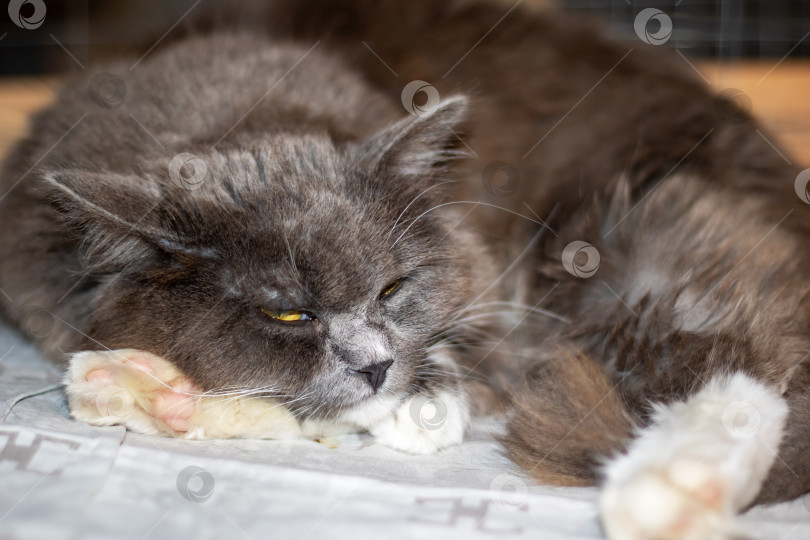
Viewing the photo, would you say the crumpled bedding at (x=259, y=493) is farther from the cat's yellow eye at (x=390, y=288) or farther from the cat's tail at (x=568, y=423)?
the cat's yellow eye at (x=390, y=288)

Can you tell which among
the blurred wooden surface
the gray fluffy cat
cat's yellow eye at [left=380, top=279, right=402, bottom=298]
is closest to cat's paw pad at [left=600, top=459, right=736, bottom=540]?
the gray fluffy cat

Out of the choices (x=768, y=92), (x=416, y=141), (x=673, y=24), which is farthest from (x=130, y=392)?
(x=768, y=92)

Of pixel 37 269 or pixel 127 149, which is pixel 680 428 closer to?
pixel 127 149

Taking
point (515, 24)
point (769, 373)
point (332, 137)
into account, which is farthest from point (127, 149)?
point (769, 373)

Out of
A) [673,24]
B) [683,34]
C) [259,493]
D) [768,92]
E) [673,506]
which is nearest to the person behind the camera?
[673,506]

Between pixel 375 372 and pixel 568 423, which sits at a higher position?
pixel 568 423

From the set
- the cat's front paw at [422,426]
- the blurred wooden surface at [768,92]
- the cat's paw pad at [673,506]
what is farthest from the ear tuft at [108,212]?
the blurred wooden surface at [768,92]

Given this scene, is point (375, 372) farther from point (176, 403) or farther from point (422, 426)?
point (176, 403)

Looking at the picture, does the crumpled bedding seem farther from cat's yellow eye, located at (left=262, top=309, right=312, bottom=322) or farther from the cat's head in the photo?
cat's yellow eye, located at (left=262, top=309, right=312, bottom=322)
